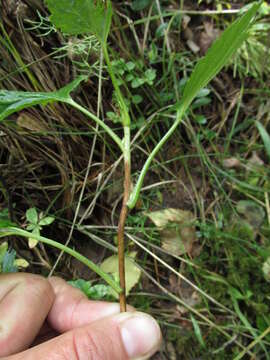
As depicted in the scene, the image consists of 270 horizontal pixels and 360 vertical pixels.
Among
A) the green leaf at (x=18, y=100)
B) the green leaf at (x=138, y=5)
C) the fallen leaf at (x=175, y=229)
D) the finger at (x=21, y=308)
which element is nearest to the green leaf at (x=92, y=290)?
the finger at (x=21, y=308)

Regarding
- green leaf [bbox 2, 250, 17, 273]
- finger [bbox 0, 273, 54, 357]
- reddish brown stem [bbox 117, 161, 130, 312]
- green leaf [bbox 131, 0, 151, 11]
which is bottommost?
finger [bbox 0, 273, 54, 357]

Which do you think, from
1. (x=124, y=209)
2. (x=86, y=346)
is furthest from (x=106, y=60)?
(x=86, y=346)

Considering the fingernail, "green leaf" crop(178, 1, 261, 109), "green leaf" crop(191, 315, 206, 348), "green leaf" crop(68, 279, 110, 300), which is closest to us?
"green leaf" crop(178, 1, 261, 109)

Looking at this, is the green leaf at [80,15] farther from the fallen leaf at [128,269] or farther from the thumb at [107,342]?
the fallen leaf at [128,269]

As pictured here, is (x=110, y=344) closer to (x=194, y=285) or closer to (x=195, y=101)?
(x=194, y=285)

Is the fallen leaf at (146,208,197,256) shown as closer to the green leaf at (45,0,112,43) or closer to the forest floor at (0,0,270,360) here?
the forest floor at (0,0,270,360)

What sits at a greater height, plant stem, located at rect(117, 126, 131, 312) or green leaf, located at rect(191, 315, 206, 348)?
plant stem, located at rect(117, 126, 131, 312)

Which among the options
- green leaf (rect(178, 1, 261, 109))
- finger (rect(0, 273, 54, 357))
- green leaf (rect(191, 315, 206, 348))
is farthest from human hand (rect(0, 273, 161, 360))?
green leaf (rect(178, 1, 261, 109))

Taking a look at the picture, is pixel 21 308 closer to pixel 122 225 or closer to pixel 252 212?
pixel 122 225
